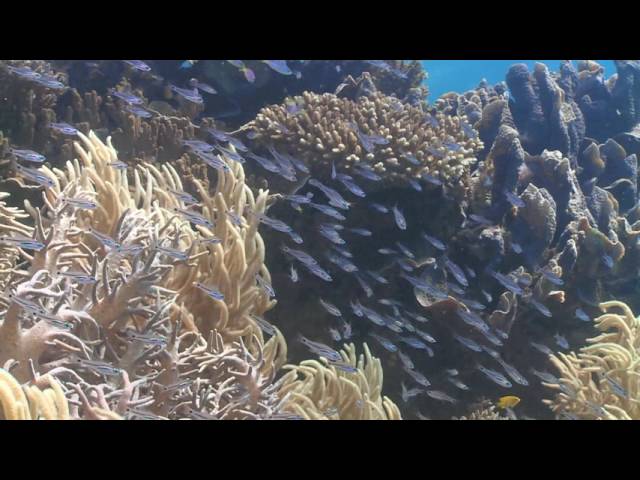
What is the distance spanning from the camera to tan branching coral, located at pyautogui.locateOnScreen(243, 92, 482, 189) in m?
6.58

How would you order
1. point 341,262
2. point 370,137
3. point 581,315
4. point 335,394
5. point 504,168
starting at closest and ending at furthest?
point 335,394
point 341,262
point 370,137
point 581,315
point 504,168

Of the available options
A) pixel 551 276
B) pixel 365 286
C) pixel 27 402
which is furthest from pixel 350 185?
pixel 27 402

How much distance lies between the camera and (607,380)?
16.3ft

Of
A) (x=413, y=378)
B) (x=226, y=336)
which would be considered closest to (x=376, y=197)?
(x=413, y=378)

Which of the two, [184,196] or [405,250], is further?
[405,250]

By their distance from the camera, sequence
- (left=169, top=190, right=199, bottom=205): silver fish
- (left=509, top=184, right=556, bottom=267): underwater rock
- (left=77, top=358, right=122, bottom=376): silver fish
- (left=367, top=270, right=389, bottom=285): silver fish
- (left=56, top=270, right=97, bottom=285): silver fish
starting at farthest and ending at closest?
(left=509, top=184, right=556, bottom=267): underwater rock < (left=367, top=270, right=389, bottom=285): silver fish < (left=169, top=190, right=199, bottom=205): silver fish < (left=56, top=270, right=97, bottom=285): silver fish < (left=77, top=358, right=122, bottom=376): silver fish

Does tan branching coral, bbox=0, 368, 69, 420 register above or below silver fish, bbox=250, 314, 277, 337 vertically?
below

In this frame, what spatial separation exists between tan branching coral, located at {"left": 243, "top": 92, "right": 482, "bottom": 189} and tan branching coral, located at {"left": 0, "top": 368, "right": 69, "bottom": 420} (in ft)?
15.6

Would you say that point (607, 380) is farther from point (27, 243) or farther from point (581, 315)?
point (27, 243)

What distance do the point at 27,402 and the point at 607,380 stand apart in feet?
16.9

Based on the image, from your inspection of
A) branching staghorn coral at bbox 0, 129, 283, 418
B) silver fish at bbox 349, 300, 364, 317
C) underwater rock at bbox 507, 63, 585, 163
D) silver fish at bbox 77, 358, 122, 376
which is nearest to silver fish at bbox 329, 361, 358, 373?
branching staghorn coral at bbox 0, 129, 283, 418

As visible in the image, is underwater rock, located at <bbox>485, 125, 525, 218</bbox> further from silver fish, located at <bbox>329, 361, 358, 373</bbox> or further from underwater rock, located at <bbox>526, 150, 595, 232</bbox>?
silver fish, located at <bbox>329, 361, 358, 373</bbox>

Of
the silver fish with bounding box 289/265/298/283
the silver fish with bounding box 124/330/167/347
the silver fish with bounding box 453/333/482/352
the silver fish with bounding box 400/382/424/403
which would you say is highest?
the silver fish with bounding box 289/265/298/283
